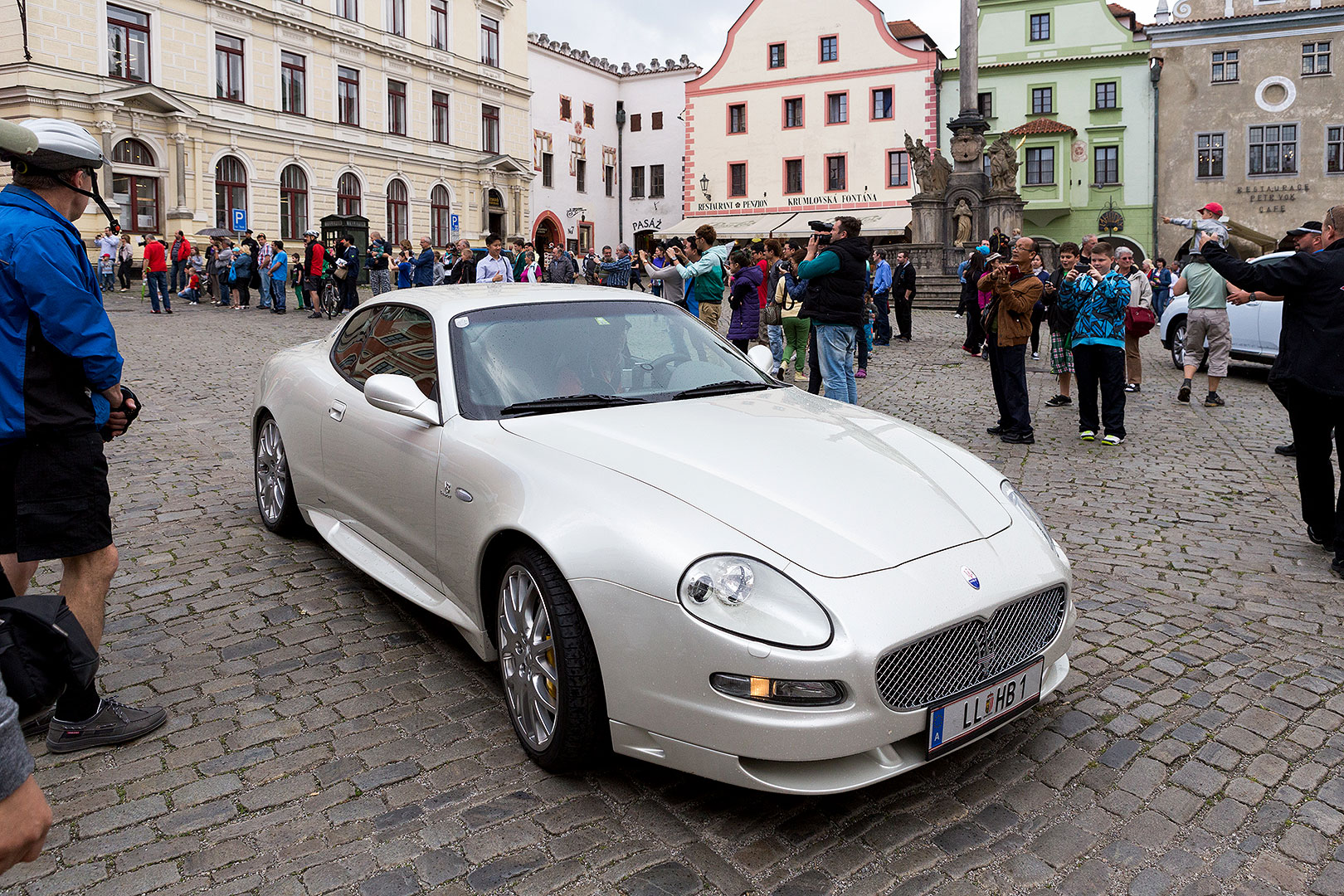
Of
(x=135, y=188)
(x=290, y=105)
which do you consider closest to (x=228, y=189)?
(x=135, y=188)

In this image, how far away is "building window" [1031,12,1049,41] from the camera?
4544cm

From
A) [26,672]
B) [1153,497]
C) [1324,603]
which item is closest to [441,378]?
[26,672]

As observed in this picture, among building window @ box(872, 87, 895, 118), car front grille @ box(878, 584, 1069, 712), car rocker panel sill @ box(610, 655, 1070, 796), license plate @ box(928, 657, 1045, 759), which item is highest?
building window @ box(872, 87, 895, 118)

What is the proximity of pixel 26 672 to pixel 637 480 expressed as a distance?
2.04 metres

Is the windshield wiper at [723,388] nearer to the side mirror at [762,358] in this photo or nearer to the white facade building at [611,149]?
the side mirror at [762,358]

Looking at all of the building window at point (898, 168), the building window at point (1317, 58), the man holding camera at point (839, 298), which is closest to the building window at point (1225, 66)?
the building window at point (1317, 58)

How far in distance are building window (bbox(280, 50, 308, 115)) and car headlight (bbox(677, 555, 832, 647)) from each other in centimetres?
4216

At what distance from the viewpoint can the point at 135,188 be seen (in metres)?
34.4

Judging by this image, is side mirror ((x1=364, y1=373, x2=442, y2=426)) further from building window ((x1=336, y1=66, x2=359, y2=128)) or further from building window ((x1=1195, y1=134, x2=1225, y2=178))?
building window ((x1=1195, y1=134, x2=1225, y2=178))

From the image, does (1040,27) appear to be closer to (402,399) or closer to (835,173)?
(835,173)

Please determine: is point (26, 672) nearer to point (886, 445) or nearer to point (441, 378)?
point (441, 378)

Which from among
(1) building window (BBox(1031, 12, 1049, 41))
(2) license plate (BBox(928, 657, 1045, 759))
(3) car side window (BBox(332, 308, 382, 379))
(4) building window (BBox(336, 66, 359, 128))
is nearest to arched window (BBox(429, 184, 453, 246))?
(4) building window (BBox(336, 66, 359, 128))

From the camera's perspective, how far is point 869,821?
3.09 m

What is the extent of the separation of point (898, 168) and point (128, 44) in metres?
31.4
